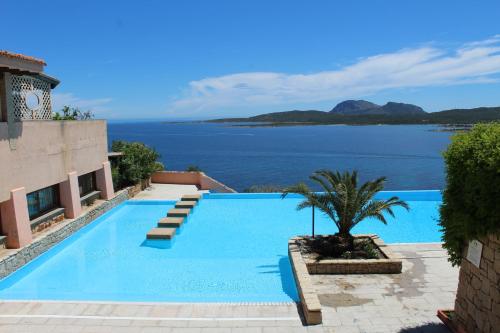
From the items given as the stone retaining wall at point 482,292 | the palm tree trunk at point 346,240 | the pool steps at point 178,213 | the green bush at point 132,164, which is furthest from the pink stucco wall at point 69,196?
the stone retaining wall at point 482,292

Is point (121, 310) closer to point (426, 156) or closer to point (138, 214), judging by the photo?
point (138, 214)

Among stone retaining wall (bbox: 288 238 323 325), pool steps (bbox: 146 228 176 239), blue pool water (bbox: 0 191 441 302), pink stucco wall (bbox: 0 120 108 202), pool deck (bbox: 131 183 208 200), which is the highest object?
pink stucco wall (bbox: 0 120 108 202)

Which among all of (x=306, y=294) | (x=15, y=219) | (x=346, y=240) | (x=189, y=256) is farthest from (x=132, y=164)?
(x=306, y=294)

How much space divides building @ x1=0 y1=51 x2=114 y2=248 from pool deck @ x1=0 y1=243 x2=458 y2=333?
12.1ft

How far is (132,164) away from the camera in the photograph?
2162 cm

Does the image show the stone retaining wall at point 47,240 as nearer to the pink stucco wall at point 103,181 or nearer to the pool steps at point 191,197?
the pink stucco wall at point 103,181

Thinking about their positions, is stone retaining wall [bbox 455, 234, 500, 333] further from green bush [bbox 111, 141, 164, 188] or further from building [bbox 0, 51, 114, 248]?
green bush [bbox 111, 141, 164, 188]

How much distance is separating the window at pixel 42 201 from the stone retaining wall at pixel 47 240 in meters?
0.81

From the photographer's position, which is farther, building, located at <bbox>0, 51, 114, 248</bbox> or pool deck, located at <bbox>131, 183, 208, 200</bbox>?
pool deck, located at <bbox>131, 183, 208, 200</bbox>

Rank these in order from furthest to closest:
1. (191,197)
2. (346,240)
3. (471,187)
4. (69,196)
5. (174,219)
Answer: (191,197), (174,219), (69,196), (346,240), (471,187)

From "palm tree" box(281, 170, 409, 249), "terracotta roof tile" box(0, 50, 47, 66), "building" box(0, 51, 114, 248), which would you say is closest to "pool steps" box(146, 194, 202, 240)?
"building" box(0, 51, 114, 248)

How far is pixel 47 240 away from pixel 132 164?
29.1ft

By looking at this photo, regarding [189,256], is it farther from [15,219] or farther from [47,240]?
[15,219]

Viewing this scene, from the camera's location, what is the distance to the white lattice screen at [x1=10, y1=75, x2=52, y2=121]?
12.7m
